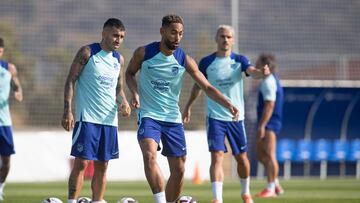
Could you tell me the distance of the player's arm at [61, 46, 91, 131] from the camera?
462 inches

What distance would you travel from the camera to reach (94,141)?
A: 11984 millimetres

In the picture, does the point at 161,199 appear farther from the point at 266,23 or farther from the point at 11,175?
the point at 266,23

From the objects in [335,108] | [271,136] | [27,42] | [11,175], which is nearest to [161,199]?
[271,136]

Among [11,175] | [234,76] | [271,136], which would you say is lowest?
[11,175]

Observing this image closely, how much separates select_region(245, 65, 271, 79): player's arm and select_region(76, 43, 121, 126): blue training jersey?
88.0 inches

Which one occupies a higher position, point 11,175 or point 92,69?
point 92,69

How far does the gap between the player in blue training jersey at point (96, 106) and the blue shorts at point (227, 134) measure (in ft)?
7.04

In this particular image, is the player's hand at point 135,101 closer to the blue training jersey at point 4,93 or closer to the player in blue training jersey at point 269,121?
the blue training jersey at point 4,93

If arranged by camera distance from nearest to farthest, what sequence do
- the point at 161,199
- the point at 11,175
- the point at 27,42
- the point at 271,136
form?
the point at 161,199 < the point at 271,136 < the point at 11,175 < the point at 27,42

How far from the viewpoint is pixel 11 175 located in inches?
1050

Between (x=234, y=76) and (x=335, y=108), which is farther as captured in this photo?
(x=335, y=108)

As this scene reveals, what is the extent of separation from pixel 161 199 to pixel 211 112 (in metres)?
3.28

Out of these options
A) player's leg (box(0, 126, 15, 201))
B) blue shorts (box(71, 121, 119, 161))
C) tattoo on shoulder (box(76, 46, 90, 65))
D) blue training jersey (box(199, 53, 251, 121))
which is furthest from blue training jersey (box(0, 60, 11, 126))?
tattoo on shoulder (box(76, 46, 90, 65))

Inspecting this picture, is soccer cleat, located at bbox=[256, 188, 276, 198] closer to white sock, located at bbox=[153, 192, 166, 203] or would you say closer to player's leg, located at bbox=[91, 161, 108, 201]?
player's leg, located at bbox=[91, 161, 108, 201]
